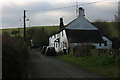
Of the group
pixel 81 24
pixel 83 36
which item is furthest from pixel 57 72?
pixel 81 24

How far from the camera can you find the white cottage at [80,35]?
47125 millimetres

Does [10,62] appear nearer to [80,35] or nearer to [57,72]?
[57,72]

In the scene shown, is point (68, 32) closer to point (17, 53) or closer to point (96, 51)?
point (96, 51)

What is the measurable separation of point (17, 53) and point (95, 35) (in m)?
39.9

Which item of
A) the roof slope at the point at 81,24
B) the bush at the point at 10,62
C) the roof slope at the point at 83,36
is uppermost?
the roof slope at the point at 81,24

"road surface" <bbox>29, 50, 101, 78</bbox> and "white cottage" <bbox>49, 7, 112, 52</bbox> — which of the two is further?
"white cottage" <bbox>49, 7, 112, 52</bbox>

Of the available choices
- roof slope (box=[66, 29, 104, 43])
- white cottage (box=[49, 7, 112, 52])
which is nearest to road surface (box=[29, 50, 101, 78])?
white cottage (box=[49, 7, 112, 52])

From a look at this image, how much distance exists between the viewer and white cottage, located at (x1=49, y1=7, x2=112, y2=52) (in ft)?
155

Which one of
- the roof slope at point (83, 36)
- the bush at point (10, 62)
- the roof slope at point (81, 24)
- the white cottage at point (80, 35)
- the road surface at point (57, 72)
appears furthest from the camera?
the roof slope at point (81, 24)

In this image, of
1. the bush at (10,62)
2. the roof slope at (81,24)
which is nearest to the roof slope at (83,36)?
the roof slope at (81,24)

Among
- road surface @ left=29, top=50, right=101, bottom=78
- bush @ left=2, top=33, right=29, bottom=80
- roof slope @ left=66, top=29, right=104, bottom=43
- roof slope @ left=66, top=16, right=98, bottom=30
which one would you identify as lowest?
road surface @ left=29, top=50, right=101, bottom=78

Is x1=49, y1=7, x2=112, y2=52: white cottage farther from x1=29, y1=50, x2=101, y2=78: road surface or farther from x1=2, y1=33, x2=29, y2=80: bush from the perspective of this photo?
x1=2, y1=33, x2=29, y2=80: bush

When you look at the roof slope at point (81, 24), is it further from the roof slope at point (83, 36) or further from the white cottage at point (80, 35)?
the roof slope at point (83, 36)

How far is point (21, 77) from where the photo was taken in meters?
11.9
